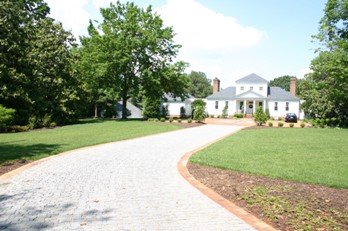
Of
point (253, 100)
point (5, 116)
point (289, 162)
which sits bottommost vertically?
point (289, 162)

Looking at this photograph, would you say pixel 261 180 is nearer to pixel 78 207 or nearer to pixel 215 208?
pixel 215 208

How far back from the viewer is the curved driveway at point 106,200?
5.98 metres

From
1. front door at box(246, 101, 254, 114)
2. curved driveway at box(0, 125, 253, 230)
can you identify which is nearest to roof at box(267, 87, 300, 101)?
front door at box(246, 101, 254, 114)

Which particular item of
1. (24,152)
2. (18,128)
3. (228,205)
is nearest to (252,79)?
(18,128)

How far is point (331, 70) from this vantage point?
2609 centimetres

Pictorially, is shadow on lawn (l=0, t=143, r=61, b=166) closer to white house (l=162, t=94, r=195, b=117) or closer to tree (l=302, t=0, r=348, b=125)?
tree (l=302, t=0, r=348, b=125)

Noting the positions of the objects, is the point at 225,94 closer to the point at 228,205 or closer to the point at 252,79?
the point at 252,79

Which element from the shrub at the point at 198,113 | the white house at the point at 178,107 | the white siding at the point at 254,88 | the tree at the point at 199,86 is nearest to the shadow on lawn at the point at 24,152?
the shrub at the point at 198,113

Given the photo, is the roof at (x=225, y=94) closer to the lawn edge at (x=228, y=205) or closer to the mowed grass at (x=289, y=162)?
the mowed grass at (x=289, y=162)

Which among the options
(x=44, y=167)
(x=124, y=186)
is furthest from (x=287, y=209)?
(x=44, y=167)

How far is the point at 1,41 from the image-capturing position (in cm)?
2647

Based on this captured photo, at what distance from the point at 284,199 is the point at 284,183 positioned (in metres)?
1.59

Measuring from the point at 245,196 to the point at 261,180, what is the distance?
1.75 meters

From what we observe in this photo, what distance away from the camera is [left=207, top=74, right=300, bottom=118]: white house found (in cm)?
5878
